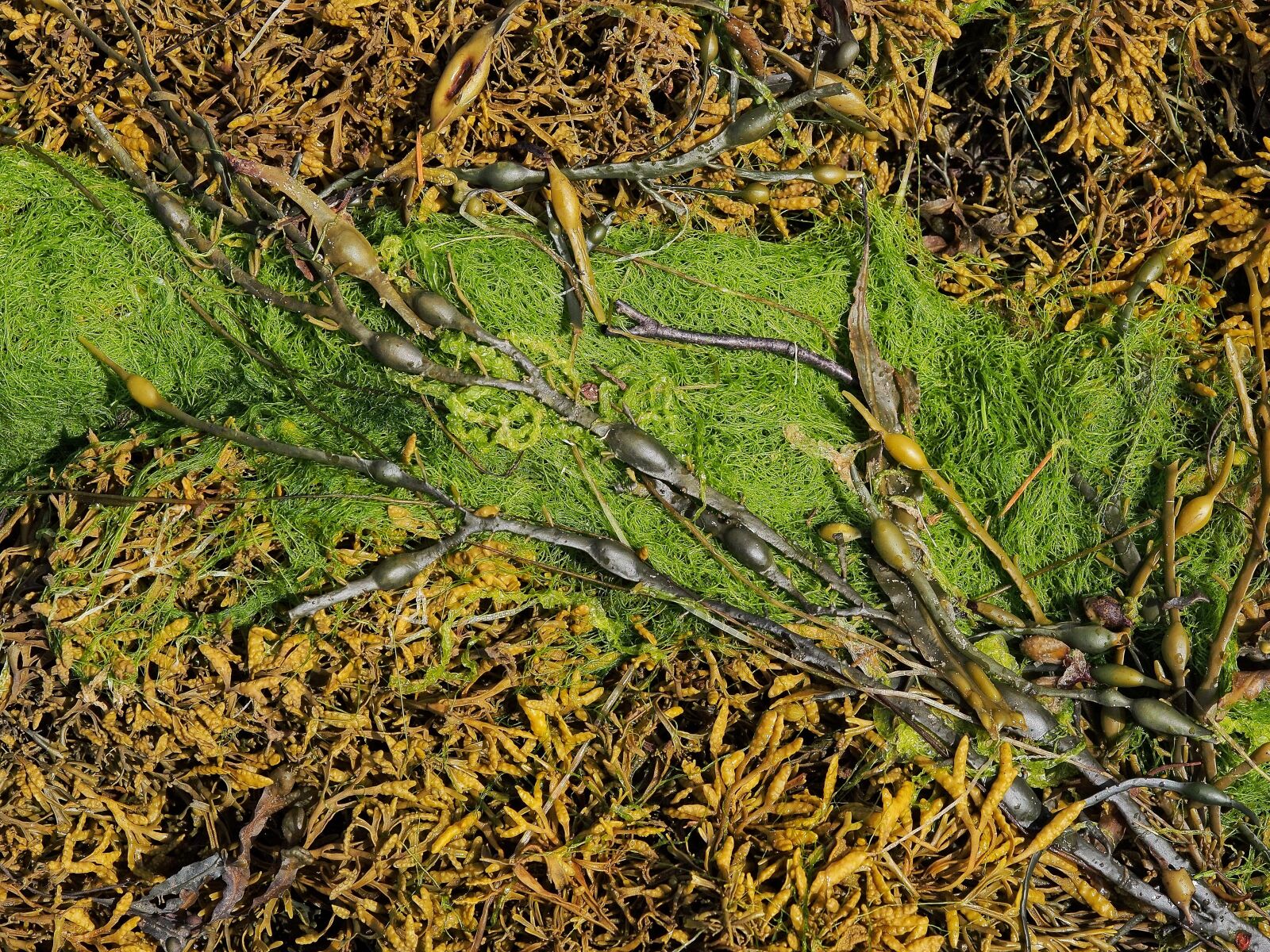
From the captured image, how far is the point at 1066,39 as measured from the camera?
87.8 inches

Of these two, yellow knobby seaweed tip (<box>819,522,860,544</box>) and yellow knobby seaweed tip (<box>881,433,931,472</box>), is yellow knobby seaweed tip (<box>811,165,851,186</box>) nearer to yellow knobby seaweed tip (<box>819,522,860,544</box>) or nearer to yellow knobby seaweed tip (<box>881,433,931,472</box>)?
yellow knobby seaweed tip (<box>881,433,931,472</box>)

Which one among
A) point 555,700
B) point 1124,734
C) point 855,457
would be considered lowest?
point 1124,734

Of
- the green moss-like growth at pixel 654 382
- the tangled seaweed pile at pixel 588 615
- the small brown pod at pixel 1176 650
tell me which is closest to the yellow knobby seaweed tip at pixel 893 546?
Result: the tangled seaweed pile at pixel 588 615

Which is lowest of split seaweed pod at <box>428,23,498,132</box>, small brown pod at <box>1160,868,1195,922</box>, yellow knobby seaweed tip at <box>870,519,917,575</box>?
small brown pod at <box>1160,868,1195,922</box>

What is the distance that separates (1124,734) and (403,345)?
5.97 feet

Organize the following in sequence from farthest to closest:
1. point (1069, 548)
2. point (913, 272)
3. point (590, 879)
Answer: point (913, 272) → point (1069, 548) → point (590, 879)

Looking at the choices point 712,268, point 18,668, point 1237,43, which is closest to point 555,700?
point 712,268

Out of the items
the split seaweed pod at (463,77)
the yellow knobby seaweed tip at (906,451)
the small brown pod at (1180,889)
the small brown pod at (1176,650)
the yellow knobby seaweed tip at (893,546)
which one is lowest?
the small brown pod at (1180,889)

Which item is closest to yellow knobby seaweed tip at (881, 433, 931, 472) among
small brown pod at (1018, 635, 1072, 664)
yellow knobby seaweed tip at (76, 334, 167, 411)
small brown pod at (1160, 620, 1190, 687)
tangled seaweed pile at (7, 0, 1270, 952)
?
tangled seaweed pile at (7, 0, 1270, 952)

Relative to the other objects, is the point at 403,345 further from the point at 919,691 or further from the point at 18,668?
the point at 919,691

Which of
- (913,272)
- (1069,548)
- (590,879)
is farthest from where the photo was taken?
(913,272)

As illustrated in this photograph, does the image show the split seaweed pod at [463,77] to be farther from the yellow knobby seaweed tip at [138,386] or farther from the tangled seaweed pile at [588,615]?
the yellow knobby seaweed tip at [138,386]

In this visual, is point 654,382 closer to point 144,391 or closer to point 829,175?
point 829,175

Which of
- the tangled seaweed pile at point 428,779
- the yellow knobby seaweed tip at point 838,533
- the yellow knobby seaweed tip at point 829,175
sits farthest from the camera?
the yellow knobby seaweed tip at point 829,175
